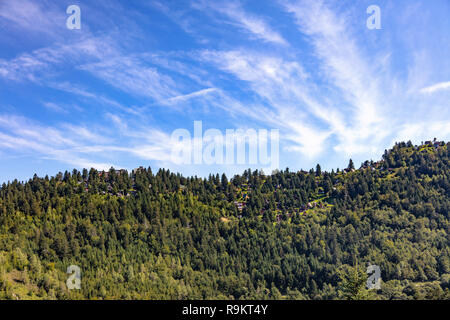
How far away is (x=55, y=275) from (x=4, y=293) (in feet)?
122
